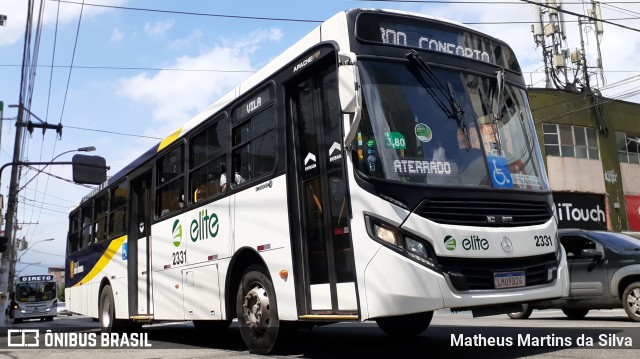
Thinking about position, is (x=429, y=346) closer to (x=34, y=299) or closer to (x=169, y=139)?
(x=169, y=139)

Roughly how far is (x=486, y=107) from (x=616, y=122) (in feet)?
99.5

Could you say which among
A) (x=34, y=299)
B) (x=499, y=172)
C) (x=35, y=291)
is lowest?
(x=499, y=172)

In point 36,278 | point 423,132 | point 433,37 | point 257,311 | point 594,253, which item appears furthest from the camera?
point 36,278

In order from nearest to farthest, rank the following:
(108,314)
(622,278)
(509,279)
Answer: (509,279) < (622,278) < (108,314)

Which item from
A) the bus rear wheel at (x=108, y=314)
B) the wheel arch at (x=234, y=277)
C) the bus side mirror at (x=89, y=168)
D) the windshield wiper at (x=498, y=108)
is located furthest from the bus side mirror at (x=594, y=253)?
the bus side mirror at (x=89, y=168)

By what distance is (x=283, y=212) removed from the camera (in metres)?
7.11

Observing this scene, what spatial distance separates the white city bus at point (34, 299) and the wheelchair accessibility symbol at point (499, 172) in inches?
1334

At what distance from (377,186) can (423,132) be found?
2.66 feet

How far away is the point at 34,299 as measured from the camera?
1420 inches

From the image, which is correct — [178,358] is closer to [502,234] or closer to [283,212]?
[283,212]

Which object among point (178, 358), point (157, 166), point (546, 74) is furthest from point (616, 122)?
point (178, 358)

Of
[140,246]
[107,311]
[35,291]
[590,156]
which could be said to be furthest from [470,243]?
[35,291]

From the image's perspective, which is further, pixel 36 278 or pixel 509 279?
pixel 36 278

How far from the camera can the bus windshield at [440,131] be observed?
6141 millimetres
